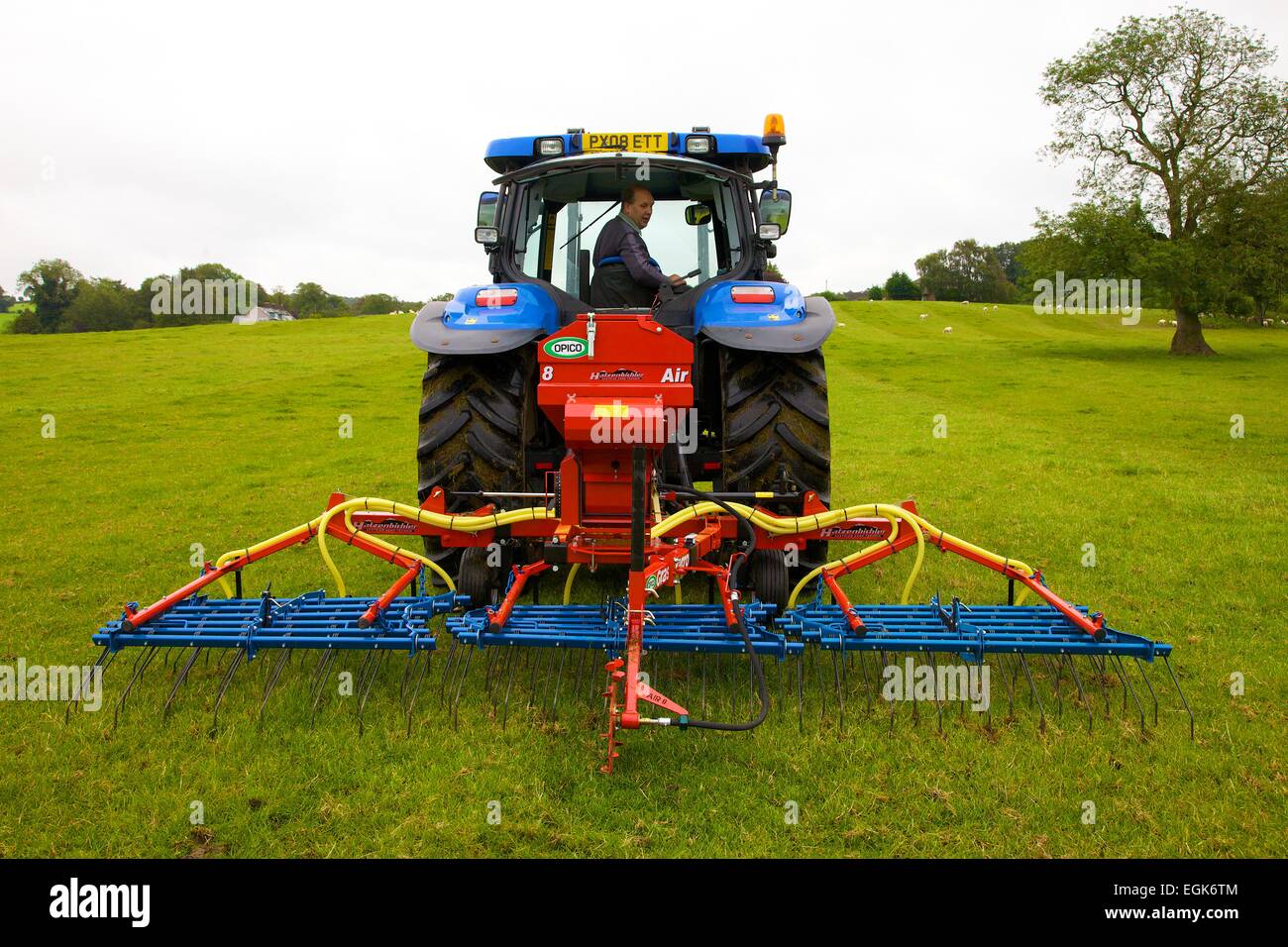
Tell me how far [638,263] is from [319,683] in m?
2.60

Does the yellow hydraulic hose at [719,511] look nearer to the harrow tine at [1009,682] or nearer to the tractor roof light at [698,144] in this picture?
the harrow tine at [1009,682]

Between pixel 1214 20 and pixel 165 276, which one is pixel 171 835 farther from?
pixel 165 276

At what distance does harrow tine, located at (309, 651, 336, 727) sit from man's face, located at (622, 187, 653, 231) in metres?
2.76

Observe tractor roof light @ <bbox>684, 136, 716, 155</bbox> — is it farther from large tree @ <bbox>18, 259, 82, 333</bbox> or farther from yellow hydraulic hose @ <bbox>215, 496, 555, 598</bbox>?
large tree @ <bbox>18, 259, 82, 333</bbox>

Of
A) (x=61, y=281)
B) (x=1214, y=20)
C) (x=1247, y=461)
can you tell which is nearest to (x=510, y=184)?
(x=1247, y=461)

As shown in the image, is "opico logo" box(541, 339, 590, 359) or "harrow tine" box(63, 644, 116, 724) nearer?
"harrow tine" box(63, 644, 116, 724)

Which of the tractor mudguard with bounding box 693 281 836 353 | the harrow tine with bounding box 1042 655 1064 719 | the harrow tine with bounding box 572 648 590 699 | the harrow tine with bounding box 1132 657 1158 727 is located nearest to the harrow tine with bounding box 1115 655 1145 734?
the harrow tine with bounding box 1132 657 1158 727

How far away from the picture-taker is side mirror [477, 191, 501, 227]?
17.4 feet

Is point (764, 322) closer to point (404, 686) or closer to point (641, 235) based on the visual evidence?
point (641, 235)

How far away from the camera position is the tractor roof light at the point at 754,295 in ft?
14.4

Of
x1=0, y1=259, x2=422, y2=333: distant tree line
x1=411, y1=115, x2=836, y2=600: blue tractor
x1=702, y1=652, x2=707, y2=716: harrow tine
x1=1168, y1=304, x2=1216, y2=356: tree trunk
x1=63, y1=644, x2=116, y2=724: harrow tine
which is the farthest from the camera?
x1=0, y1=259, x2=422, y2=333: distant tree line

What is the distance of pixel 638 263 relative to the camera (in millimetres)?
4527

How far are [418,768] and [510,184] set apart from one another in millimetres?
3476

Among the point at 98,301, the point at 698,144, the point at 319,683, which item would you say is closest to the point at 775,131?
the point at 698,144
